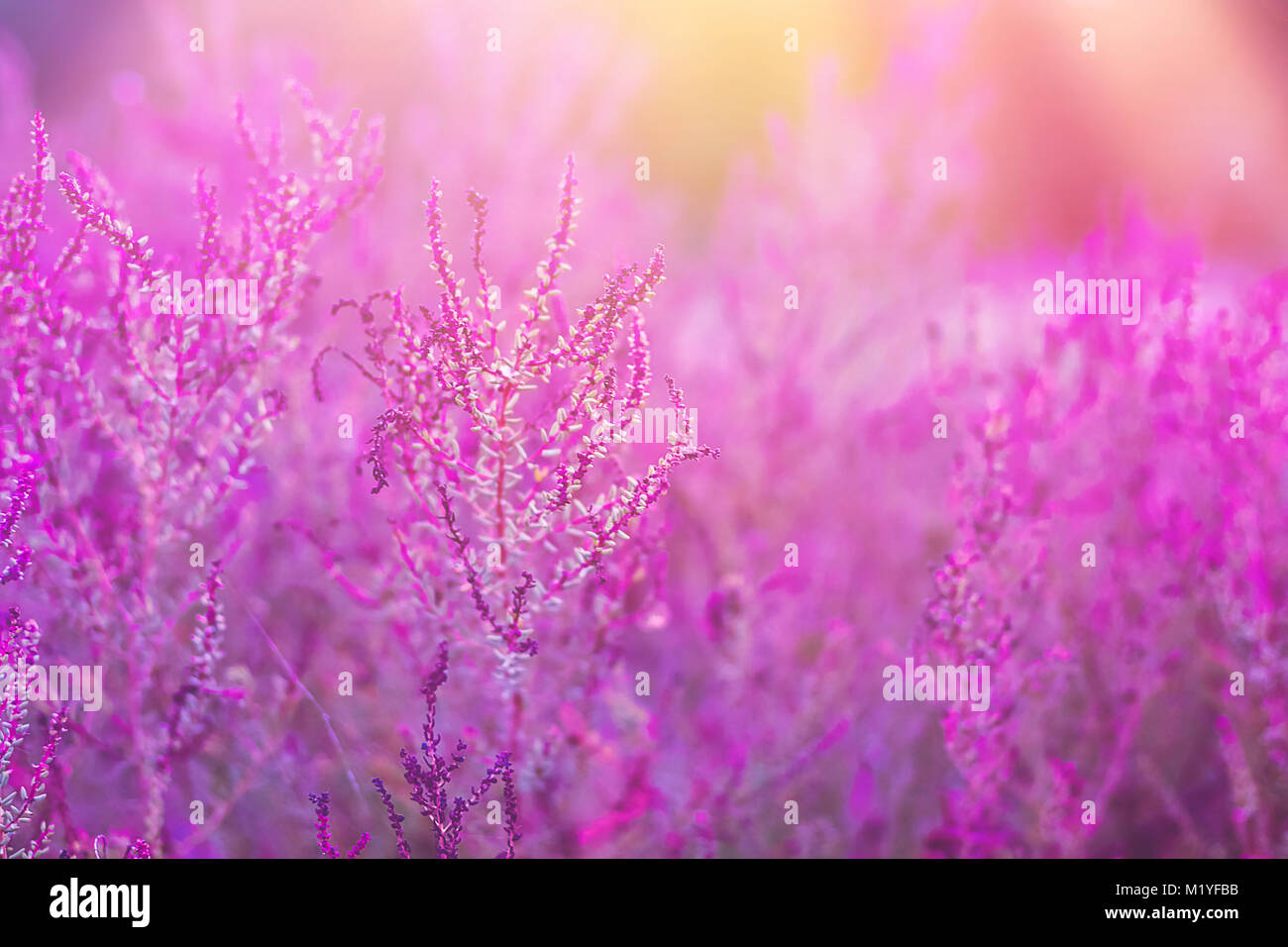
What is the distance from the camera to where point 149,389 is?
191cm

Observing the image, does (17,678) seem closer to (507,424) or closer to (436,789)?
(436,789)

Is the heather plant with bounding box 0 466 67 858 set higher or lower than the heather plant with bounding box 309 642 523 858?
higher

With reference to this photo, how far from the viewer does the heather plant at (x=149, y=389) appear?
73.8 inches

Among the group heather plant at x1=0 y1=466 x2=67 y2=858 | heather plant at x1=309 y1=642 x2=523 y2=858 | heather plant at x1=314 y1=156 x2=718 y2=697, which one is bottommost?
heather plant at x1=309 y1=642 x2=523 y2=858

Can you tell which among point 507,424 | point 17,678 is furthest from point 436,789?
point 17,678

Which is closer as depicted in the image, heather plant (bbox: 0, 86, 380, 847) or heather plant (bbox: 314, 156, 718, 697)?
heather plant (bbox: 314, 156, 718, 697)

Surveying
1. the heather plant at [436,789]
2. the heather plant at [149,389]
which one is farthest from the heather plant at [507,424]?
the heather plant at [149,389]

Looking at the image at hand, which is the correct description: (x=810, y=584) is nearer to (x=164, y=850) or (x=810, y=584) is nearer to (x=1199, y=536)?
(x=1199, y=536)

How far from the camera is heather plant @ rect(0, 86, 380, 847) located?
187 centimetres

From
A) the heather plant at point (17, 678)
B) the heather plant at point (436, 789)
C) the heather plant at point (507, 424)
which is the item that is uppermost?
→ the heather plant at point (507, 424)

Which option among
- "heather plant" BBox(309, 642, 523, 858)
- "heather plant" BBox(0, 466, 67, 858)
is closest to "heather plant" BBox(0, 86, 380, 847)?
"heather plant" BBox(0, 466, 67, 858)

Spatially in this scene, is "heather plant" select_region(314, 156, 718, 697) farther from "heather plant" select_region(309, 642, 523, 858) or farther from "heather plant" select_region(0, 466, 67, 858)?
"heather plant" select_region(0, 466, 67, 858)

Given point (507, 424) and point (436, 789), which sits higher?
point (507, 424)

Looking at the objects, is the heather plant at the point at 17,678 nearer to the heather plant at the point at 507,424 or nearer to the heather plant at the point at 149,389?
the heather plant at the point at 149,389
